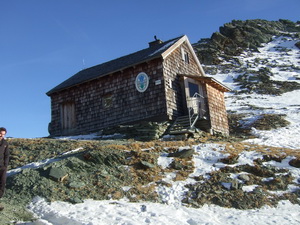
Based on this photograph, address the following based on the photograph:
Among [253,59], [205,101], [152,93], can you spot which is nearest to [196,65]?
[205,101]

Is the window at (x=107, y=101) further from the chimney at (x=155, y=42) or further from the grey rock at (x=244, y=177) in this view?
the grey rock at (x=244, y=177)

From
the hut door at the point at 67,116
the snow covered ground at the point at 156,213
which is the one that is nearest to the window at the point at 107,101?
the hut door at the point at 67,116

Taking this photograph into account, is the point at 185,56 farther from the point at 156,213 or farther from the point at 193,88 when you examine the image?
the point at 156,213

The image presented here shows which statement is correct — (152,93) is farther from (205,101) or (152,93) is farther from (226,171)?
(226,171)

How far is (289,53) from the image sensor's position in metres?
69.2

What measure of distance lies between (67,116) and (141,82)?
6751 millimetres

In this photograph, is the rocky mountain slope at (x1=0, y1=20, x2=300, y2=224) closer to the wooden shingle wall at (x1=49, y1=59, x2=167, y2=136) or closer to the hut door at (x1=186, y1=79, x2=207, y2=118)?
the hut door at (x1=186, y1=79, x2=207, y2=118)

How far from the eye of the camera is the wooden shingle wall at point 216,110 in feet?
74.7

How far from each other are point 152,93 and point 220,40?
5391 cm

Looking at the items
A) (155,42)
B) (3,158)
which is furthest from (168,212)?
(155,42)

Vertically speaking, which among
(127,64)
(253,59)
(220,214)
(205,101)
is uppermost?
(253,59)

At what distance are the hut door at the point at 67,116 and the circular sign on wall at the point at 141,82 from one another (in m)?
5.81

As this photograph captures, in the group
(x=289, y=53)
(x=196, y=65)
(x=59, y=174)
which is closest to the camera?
(x=59, y=174)

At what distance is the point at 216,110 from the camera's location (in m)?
23.7
